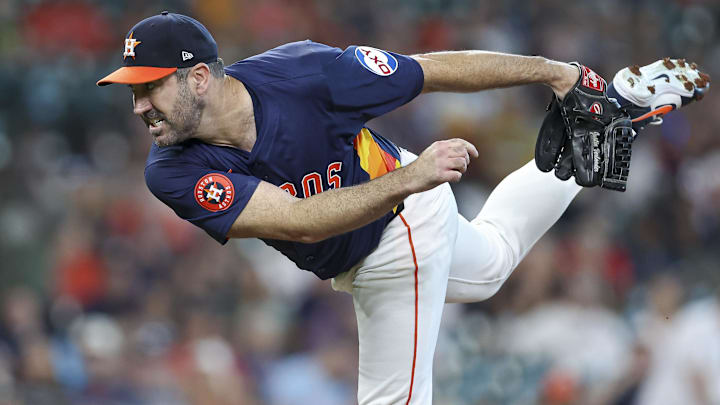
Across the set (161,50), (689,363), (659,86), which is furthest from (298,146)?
(689,363)

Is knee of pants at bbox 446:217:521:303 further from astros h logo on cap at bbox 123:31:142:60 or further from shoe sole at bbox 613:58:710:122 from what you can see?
astros h logo on cap at bbox 123:31:142:60

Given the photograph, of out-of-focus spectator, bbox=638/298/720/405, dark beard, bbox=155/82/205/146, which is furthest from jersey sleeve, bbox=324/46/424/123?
out-of-focus spectator, bbox=638/298/720/405

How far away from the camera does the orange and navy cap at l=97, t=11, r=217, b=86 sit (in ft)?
10.8

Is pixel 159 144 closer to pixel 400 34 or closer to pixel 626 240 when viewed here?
pixel 626 240

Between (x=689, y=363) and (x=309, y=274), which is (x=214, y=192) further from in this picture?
(x=309, y=274)

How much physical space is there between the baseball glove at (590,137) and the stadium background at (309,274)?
227 cm

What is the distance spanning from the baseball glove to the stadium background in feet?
7.44

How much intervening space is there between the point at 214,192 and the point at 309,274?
3766 mm

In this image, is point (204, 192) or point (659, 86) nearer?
point (204, 192)

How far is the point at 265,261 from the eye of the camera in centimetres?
730

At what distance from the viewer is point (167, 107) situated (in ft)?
11.0

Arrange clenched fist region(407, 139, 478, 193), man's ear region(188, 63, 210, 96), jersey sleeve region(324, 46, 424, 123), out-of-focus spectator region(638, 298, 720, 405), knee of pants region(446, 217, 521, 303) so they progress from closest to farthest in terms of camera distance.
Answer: clenched fist region(407, 139, 478, 193)
man's ear region(188, 63, 210, 96)
jersey sleeve region(324, 46, 424, 123)
knee of pants region(446, 217, 521, 303)
out-of-focus spectator region(638, 298, 720, 405)

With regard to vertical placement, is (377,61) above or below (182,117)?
above

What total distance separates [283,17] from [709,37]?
3769mm
